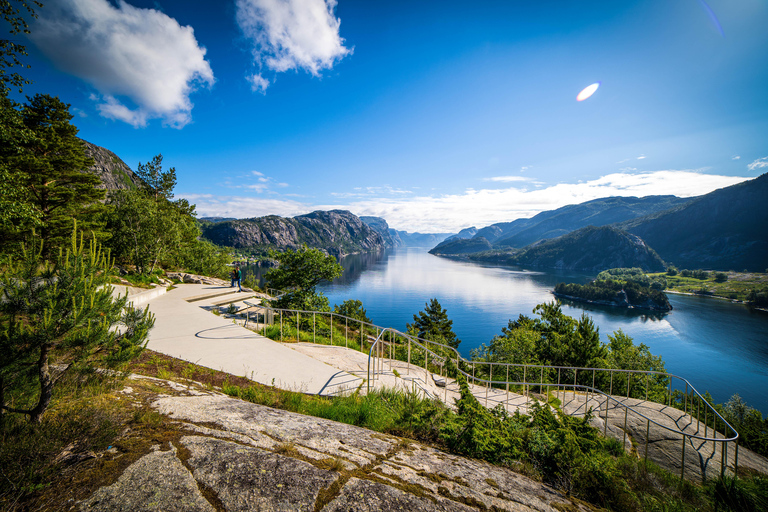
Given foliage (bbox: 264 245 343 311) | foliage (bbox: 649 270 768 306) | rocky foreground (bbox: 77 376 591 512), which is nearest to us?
rocky foreground (bbox: 77 376 591 512)

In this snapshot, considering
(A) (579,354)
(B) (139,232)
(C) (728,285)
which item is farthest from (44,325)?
(C) (728,285)

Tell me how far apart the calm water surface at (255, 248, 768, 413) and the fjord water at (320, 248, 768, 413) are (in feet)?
0.32

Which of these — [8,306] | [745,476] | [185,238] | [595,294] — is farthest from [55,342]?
[595,294]

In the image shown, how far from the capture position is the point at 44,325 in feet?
10.1

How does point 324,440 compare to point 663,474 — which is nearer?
point 324,440

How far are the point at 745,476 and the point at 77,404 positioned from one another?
12.2 metres

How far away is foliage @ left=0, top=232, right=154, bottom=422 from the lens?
309 cm

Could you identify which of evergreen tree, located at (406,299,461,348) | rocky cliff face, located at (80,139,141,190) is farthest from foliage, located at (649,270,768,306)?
rocky cliff face, located at (80,139,141,190)

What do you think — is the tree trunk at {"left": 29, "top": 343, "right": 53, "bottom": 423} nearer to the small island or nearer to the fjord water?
the fjord water

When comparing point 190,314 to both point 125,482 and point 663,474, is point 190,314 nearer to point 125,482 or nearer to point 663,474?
point 125,482

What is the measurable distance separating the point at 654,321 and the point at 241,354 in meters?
109

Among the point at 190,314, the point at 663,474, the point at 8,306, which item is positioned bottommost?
the point at 663,474

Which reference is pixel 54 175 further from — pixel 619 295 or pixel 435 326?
pixel 619 295

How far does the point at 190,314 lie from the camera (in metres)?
12.4
